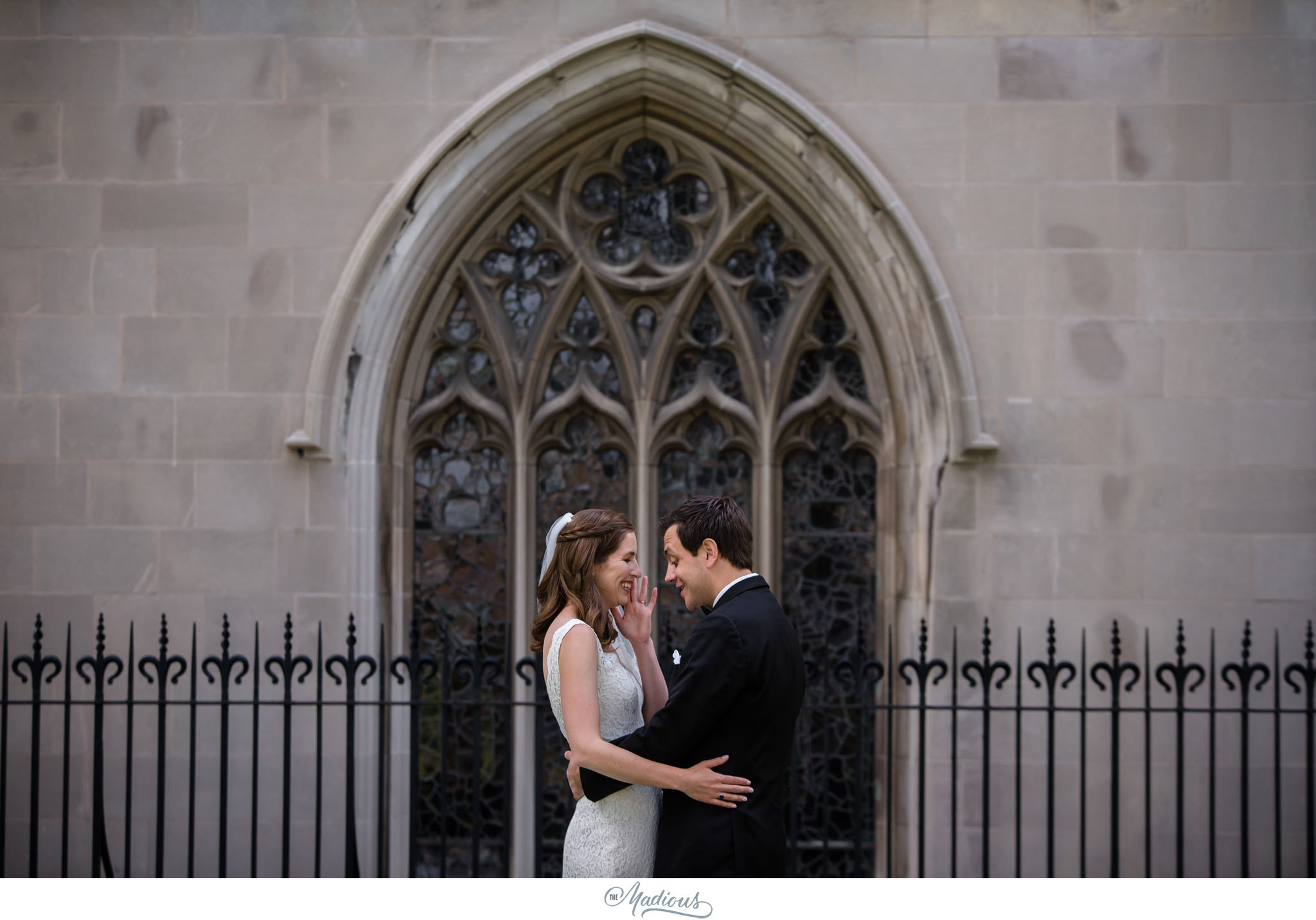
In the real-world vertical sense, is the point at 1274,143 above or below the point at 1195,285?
above

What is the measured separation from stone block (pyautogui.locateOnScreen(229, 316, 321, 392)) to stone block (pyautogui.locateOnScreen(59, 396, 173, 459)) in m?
0.39

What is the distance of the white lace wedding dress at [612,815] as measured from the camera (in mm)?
2717

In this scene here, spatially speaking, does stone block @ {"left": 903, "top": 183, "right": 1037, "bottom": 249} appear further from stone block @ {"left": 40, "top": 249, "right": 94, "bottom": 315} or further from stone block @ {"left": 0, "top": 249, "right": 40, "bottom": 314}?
stone block @ {"left": 0, "top": 249, "right": 40, "bottom": 314}

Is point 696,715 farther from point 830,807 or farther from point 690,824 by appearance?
point 830,807

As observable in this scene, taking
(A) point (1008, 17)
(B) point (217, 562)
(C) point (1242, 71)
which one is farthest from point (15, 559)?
(C) point (1242, 71)

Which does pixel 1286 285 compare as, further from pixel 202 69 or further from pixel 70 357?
pixel 70 357

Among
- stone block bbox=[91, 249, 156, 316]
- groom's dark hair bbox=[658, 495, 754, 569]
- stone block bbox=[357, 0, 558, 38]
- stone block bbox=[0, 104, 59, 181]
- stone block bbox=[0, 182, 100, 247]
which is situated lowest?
groom's dark hair bbox=[658, 495, 754, 569]

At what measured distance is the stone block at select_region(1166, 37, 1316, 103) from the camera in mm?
5168

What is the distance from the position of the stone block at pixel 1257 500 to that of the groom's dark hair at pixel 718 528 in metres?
3.36

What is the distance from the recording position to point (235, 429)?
515cm

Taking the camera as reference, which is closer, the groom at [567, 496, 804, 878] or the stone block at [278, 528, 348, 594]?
the groom at [567, 496, 804, 878]

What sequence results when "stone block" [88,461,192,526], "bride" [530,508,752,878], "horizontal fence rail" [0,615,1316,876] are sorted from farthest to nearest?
1. "stone block" [88,461,192,526]
2. "horizontal fence rail" [0,615,1316,876]
3. "bride" [530,508,752,878]

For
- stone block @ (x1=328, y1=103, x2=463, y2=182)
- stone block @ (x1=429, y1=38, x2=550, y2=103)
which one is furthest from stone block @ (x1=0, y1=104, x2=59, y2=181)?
stone block @ (x1=429, y1=38, x2=550, y2=103)

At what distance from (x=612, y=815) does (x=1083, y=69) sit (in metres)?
4.35
